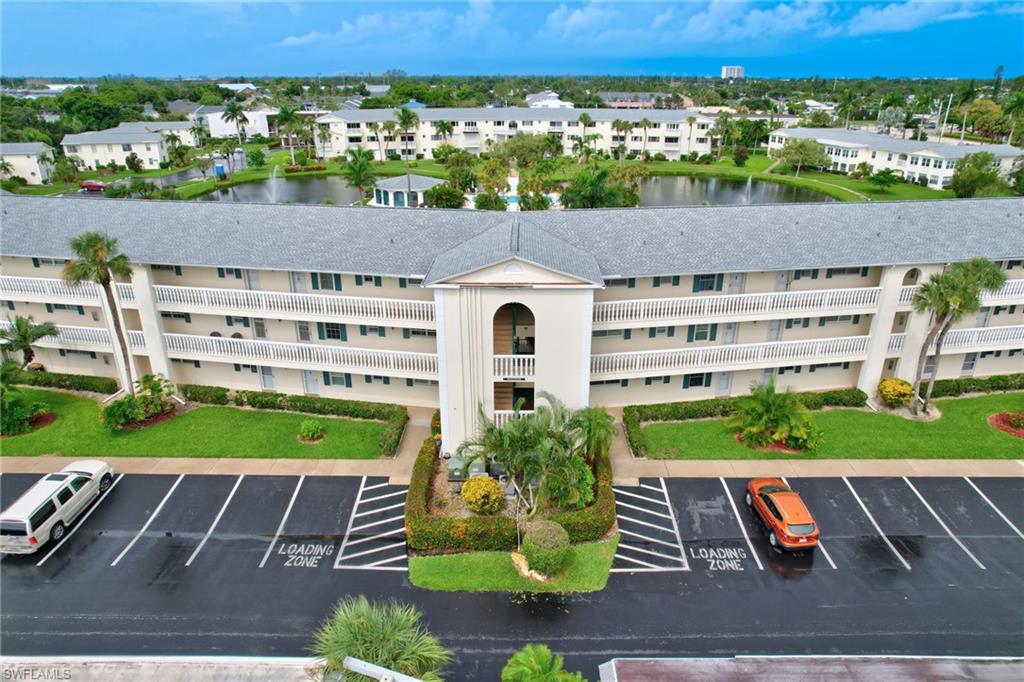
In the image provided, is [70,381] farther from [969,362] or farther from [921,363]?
[969,362]

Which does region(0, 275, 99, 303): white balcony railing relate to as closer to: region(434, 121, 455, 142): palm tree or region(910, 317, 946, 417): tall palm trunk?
region(910, 317, 946, 417): tall palm trunk

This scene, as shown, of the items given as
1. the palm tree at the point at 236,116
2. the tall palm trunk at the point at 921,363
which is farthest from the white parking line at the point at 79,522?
the palm tree at the point at 236,116

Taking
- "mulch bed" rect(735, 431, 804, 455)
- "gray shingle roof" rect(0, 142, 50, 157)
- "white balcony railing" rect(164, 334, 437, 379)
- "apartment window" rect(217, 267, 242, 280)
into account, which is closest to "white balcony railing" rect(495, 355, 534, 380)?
"white balcony railing" rect(164, 334, 437, 379)

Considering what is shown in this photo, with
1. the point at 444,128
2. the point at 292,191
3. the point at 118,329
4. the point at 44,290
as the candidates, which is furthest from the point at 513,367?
the point at 444,128

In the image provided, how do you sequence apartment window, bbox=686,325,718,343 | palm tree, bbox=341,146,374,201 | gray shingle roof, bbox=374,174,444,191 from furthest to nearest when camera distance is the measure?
palm tree, bbox=341,146,374,201, gray shingle roof, bbox=374,174,444,191, apartment window, bbox=686,325,718,343

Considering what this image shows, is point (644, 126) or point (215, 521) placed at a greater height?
point (644, 126)

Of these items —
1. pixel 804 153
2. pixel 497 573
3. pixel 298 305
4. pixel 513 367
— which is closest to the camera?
pixel 497 573
